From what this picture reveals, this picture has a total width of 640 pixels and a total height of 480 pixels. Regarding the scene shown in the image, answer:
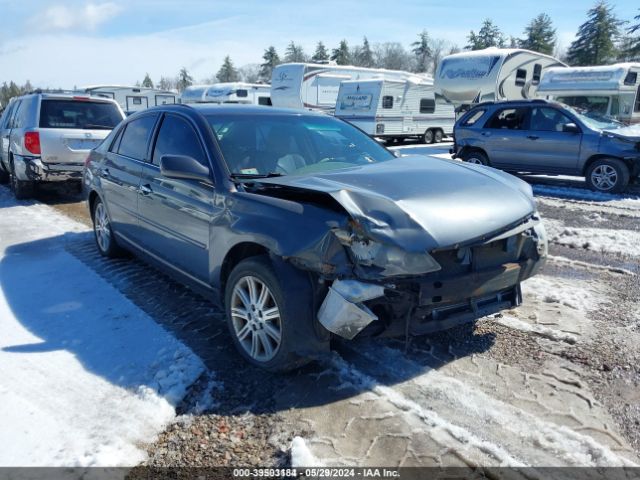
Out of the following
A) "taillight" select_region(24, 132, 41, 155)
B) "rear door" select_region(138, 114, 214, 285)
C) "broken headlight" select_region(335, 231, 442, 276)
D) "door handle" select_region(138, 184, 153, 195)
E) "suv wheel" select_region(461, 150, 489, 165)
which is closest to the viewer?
"broken headlight" select_region(335, 231, 442, 276)

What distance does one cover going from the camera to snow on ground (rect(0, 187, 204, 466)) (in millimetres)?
2631

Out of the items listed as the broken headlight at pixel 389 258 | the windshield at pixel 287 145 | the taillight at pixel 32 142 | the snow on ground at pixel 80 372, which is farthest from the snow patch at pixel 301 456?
the taillight at pixel 32 142

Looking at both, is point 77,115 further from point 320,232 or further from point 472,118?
point 472,118

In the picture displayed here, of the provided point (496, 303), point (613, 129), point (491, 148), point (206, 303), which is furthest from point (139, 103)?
point (496, 303)

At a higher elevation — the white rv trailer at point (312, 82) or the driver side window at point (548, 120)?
the white rv trailer at point (312, 82)

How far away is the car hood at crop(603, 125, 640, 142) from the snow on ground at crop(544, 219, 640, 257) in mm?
3556

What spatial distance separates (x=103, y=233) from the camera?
581cm

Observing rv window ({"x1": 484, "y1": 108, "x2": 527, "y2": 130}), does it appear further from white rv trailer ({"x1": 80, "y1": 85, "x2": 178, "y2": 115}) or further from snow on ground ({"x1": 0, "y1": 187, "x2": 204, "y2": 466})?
white rv trailer ({"x1": 80, "y1": 85, "x2": 178, "y2": 115})

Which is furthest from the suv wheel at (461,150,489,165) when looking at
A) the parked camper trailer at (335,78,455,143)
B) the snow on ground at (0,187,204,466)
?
the snow on ground at (0,187,204,466)

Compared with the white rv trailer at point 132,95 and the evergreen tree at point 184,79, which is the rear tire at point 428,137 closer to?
the white rv trailer at point 132,95

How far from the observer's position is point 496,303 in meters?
3.28

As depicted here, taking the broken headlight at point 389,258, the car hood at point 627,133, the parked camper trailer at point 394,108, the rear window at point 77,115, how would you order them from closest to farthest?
the broken headlight at point 389,258 < the rear window at point 77,115 < the car hood at point 627,133 < the parked camper trailer at point 394,108

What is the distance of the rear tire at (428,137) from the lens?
2323 cm

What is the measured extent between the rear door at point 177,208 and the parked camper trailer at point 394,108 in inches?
627
